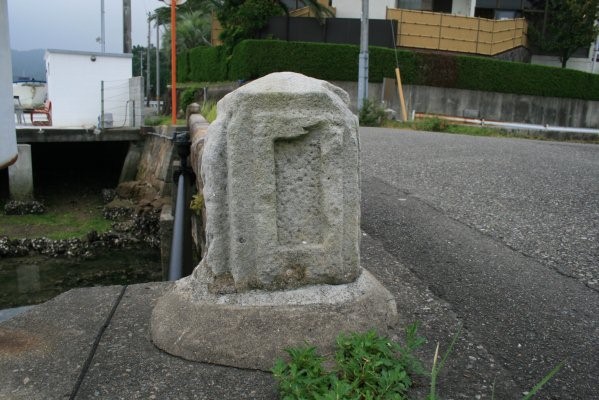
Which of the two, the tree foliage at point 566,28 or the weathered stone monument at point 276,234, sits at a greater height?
the tree foliage at point 566,28

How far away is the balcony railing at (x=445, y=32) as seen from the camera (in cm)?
2350

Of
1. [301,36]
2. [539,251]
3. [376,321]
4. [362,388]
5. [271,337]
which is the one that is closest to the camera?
[362,388]

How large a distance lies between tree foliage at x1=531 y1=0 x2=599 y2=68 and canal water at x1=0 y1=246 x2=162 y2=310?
21.7m

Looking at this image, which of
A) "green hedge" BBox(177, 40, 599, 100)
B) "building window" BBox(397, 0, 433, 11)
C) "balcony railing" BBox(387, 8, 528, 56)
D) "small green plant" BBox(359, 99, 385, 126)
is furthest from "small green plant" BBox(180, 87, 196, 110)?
"building window" BBox(397, 0, 433, 11)

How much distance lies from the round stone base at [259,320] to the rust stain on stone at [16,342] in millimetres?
537

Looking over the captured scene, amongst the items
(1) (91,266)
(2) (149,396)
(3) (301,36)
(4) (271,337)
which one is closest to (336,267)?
(4) (271,337)

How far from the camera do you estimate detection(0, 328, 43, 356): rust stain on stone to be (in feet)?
8.14

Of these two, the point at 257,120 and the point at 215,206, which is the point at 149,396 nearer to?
the point at 215,206

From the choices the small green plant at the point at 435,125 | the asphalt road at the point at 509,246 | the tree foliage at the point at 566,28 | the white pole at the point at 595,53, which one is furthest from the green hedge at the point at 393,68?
the asphalt road at the point at 509,246

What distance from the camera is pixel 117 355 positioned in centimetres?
245

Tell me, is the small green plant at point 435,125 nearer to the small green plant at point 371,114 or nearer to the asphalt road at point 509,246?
the small green plant at point 371,114

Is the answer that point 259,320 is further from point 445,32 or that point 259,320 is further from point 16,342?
point 445,32

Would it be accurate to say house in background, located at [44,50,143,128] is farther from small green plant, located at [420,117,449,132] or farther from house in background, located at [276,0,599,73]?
house in background, located at [276,0,599,73]

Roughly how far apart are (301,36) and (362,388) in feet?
70.8
